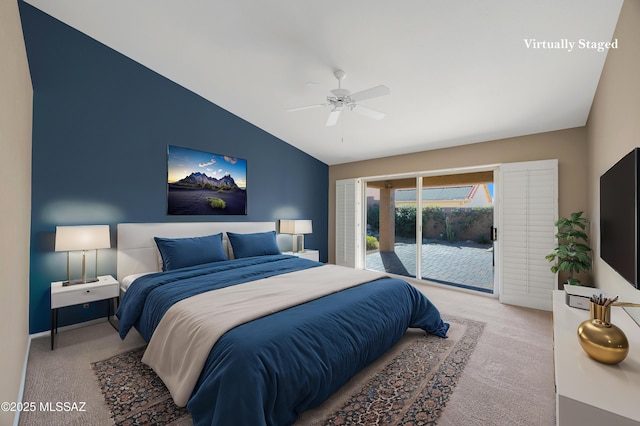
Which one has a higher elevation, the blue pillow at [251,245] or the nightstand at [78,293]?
the blue pillow at [251,245]

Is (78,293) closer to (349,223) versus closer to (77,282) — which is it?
(77,282)

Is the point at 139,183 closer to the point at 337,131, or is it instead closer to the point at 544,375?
the point at 337,131

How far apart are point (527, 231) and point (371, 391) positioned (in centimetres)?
313

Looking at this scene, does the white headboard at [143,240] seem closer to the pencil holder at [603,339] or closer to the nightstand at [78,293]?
the nightstand at [78,293]

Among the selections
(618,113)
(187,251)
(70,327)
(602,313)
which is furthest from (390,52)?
(70,327)

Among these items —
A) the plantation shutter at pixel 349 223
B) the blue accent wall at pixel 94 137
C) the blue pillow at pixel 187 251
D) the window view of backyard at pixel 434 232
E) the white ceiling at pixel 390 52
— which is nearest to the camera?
the white ceiling at pixel 390 52

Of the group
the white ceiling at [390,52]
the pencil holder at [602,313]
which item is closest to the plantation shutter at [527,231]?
the white ceiling at [390,52]

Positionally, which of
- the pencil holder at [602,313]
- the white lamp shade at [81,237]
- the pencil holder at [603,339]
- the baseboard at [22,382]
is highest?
the white lamp shade at [81,237]

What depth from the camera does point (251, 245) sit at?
399cm

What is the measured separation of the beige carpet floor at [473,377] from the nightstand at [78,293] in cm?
25

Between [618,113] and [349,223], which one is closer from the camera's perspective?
[618,113]

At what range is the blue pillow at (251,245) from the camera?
391 cm

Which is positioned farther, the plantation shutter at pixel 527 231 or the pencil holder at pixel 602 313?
the plantation shutter at pixel 527 231

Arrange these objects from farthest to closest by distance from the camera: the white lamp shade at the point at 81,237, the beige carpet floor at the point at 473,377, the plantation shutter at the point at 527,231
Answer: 1. the plantation shutter at the point at 527,231
2. the white lamp shade at the point at 81,237
3. the beige carpet floor at the point at 473,377
